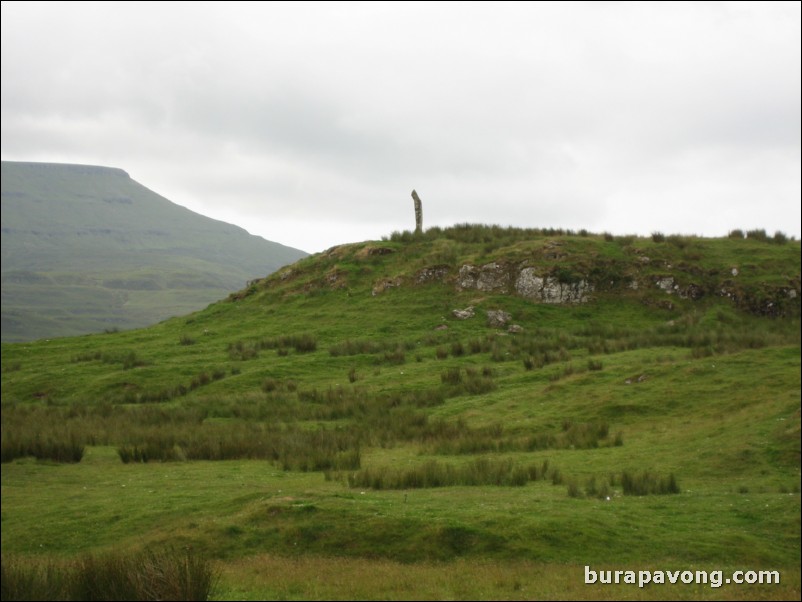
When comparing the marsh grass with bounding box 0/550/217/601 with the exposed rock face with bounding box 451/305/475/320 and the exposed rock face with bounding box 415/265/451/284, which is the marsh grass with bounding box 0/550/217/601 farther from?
the exposed rock face with bounding box 415/265/451/284

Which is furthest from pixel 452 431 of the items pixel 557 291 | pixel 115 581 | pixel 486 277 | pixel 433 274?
pixel 433 274

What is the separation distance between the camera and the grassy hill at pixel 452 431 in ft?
34.9

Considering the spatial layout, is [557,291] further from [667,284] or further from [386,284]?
[386,284]

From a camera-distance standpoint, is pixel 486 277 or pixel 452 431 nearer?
pixel 452 431

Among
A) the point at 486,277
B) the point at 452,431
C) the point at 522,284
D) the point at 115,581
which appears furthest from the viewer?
the point at 486,277

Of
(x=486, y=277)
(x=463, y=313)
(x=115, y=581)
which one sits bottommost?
(x=115, y=581)

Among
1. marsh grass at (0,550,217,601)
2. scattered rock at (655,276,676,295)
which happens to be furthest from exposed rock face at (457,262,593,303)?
marsh grass at (0,550,217,601)

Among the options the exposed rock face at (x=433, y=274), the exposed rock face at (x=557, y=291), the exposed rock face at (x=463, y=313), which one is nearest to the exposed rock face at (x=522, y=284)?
the exposed rock face at (x=557, y=291)

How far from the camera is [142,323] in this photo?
13600cm

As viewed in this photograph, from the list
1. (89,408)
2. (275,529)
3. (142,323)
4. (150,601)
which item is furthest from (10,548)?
(142,323)

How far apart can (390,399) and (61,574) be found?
55.5 ft

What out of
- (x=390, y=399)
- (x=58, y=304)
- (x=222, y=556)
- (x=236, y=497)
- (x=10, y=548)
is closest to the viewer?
(x=222, y=556)

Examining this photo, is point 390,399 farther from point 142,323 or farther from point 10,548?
point 142,323

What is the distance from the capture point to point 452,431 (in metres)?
20.7
